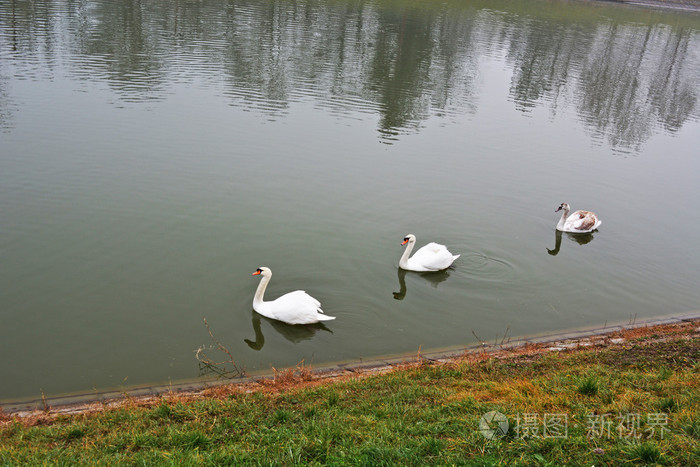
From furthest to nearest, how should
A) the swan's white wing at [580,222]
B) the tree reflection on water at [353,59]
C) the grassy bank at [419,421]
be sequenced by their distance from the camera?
the tree reflection on water at [353,59] → the swan's white wing at [580,222] → the grassy bank at [419,421]

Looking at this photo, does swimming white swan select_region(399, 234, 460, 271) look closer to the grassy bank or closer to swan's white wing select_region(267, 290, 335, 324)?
swan's white wing select_region(267, 290, 335, 324)

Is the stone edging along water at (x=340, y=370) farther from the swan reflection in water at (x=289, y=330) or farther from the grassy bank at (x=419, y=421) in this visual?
the swan reflection in water at (x=289, y=330)

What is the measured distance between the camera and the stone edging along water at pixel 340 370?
822cm

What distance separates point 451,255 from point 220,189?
6.63m

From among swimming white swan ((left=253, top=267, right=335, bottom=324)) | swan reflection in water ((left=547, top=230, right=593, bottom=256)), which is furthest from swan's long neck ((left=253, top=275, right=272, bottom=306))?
swan reflection in water ((left=547, top=230, right=593, bottom=256))

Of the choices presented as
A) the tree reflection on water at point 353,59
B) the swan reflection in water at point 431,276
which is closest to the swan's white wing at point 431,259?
the swan reflection in water at point 431,276

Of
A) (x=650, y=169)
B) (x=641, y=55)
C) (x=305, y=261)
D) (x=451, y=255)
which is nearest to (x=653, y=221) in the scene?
(x=650, y=169)

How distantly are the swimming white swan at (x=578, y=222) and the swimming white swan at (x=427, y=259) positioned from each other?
452 cm

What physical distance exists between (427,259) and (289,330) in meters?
3.79

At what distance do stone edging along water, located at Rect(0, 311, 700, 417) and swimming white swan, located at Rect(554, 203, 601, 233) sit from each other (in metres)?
4.17

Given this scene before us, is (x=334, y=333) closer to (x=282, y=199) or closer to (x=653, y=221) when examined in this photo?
(x=282, y=199)

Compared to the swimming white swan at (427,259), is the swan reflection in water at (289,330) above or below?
below

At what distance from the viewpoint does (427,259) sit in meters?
13.2

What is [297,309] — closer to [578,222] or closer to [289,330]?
[289,330]
